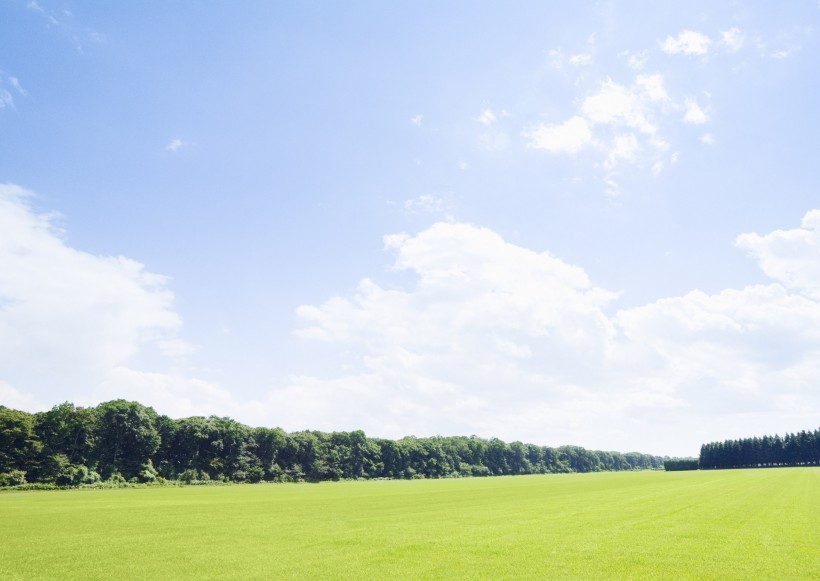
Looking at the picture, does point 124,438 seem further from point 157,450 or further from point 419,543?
point 419,543

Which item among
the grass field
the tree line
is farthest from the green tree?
the grass field

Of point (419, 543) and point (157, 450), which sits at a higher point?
point (419, 543)

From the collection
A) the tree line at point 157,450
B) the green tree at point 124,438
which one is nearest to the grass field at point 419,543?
the tree line at point 157,450

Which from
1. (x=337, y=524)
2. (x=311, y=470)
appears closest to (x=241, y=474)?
(x=311, y=470)

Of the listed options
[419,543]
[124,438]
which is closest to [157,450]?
[124,438]

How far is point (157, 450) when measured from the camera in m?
120

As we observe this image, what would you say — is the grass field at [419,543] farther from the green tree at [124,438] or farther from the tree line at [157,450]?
the green tree at [124,438]

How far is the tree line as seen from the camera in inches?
3834

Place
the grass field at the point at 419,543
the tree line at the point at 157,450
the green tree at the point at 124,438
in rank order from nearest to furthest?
the grass field at the point at 419,543 < the tree line at the point at 157,450 < the green tree at the point at 124,438

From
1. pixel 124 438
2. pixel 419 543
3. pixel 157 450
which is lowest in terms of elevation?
pixel 157 450

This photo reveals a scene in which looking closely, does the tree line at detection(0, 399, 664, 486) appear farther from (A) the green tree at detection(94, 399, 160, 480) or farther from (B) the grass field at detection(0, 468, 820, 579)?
(B) the grass field at detection(0, 468, 820, 579)

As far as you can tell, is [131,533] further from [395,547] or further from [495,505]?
[495,505]

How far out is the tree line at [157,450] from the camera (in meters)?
97.4

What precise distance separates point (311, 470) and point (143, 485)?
56.0m
